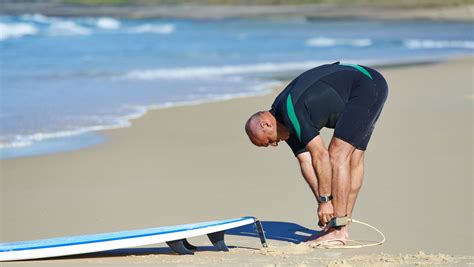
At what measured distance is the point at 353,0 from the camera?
6719 centimetres

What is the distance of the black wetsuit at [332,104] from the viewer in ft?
19.1

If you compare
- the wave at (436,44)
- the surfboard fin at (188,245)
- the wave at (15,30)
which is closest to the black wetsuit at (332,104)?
the surfboard fin at (188,245)

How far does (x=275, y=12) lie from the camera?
55000mm

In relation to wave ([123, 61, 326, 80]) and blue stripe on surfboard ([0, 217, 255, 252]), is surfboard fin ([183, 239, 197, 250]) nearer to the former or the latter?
blue stripe on surfboard ([0, 217, 255, 252])

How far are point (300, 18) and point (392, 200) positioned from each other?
133ft

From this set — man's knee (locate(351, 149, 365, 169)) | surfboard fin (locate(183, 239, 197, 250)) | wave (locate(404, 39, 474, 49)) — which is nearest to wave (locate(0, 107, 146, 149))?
surfboard fin (locate(183, 239, 197, 250))

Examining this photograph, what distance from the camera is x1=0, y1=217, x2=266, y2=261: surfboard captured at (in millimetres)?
5496

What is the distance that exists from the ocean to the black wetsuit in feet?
14.1

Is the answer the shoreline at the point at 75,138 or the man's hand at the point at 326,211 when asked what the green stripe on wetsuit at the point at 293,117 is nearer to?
the man's hand at the point at 326,211

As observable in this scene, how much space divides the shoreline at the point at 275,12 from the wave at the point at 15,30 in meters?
12.9

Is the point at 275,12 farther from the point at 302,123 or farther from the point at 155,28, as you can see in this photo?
the point at 302,123

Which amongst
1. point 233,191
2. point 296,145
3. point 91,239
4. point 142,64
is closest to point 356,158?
point 296,145

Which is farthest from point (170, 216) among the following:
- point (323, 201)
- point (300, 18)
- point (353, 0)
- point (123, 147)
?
point (353, 0)

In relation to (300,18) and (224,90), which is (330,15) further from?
(224,90)
